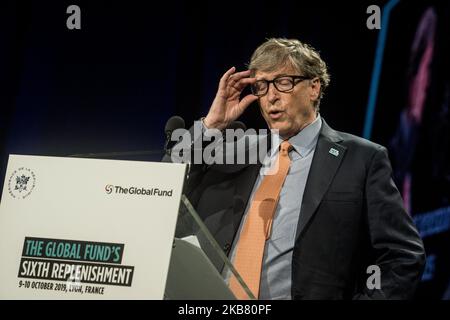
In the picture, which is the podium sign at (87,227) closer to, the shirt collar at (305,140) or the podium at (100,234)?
the podium at (100,234)

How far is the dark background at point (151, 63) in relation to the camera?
350 cm

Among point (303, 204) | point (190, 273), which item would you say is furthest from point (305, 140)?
point (190, 273)

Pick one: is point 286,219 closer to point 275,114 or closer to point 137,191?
point 275,114

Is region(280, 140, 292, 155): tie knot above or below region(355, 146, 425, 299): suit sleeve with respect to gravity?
above

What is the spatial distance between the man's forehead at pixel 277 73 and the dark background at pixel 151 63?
1.34m

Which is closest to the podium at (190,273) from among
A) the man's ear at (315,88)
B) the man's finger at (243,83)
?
the man's finger at (243,83)

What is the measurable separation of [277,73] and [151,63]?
1518 millimetres

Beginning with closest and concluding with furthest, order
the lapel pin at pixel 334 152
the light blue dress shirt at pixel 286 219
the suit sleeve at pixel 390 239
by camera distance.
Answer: the suit sleeve at pixel 390 239, the light blue dress shirt at pixel 286 219, the lapel pin at pixel 334 152

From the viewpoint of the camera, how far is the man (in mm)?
2182

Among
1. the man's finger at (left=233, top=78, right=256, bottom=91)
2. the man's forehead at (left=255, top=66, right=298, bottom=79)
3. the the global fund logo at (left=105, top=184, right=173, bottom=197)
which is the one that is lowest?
the the global fund logo at (left=105, top=184, right=173, bottom=197)

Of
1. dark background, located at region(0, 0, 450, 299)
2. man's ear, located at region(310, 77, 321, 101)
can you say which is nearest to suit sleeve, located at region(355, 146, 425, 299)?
man's ear, located at region(310, 77, 321, 101)

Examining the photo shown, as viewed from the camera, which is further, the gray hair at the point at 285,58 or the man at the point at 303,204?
the gray hair at the point at 285,58

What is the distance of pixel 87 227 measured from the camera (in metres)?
1.66

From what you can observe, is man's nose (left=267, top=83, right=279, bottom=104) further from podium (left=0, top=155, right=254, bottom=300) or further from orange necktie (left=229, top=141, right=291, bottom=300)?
podium (left=0, top=155, right=254, bottom=300)
